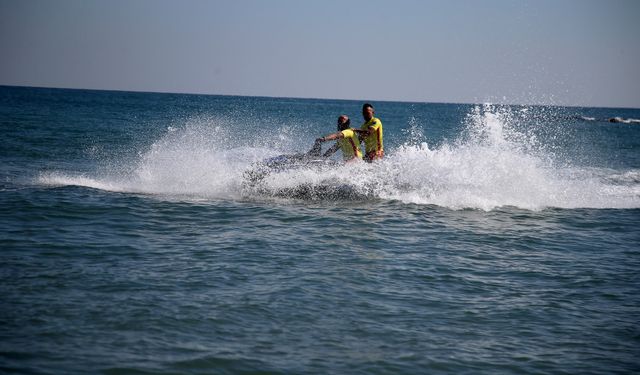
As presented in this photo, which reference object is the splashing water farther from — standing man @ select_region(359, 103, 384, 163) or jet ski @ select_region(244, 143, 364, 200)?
standing man @ select_region(359, 103, 384, 163)

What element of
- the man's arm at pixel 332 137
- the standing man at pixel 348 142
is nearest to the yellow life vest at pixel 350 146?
the standing man at pixel 348 142

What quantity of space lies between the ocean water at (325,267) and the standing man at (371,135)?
0.36 metres

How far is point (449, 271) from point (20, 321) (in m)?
5.66

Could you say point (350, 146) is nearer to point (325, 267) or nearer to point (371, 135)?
point (371, 135)

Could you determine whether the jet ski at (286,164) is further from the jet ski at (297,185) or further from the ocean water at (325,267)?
the ocean water at (325,267)

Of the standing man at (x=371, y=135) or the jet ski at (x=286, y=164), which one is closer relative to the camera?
the jet ski at (x=286, y=164)

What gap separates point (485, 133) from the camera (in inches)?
643

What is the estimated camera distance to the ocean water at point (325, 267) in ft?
19.4

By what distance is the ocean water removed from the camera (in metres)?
5.91

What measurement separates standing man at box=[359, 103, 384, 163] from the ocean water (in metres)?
0.36

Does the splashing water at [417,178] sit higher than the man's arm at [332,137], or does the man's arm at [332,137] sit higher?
the man's arm at [332,137]

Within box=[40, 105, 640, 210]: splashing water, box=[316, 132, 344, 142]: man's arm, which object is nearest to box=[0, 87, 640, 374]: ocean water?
box=[40, 105, 640, 210]: splashing water

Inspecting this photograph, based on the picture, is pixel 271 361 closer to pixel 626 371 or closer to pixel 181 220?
pixel 626 371

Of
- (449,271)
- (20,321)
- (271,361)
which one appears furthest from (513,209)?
(20,321)
